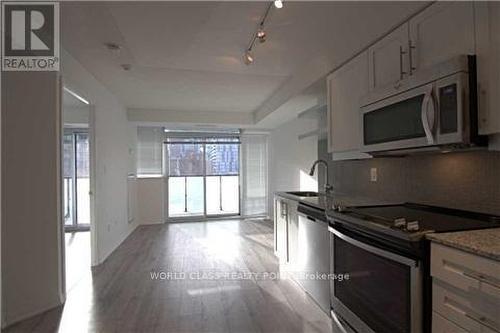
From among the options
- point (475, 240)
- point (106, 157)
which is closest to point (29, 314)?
point (106, 157)

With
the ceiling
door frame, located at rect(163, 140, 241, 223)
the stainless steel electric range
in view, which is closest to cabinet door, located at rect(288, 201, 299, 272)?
the stainless steel electric range

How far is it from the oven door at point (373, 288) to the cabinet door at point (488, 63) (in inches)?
29.1

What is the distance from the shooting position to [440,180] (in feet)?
6.63

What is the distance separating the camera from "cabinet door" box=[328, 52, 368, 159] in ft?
7.92

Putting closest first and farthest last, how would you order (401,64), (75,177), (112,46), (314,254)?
(401,64) < (314,254) < (112,46) < (75,177)

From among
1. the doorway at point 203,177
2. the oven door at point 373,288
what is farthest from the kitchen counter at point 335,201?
the doorway at point 203,177

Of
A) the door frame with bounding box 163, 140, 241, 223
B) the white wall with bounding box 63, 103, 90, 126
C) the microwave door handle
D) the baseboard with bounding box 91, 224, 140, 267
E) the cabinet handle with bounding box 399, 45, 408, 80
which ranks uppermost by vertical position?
the white wall with bounding box 63, 103, 90, 126

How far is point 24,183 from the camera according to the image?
8.44ft

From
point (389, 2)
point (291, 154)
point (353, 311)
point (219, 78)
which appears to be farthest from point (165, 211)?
point (389, 2)

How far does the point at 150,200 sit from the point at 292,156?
327 cm

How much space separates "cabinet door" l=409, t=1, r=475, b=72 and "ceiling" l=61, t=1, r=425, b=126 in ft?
0.43

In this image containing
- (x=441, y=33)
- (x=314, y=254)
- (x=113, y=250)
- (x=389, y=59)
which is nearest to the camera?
(x=441, y=33)

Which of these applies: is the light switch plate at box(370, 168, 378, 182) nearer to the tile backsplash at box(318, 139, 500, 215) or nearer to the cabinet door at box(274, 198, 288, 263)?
the tile backsplash at box(318, 139, 500, 215)

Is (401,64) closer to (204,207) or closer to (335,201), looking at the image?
(335,201)
